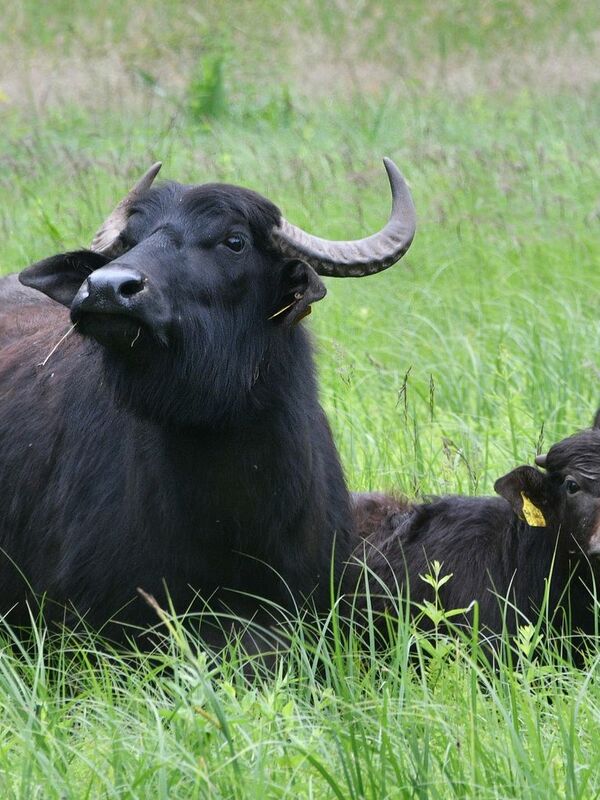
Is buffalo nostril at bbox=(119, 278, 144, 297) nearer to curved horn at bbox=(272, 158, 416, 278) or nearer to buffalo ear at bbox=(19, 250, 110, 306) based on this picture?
buffalo ear at bbox=(19, 250, 110, 306)

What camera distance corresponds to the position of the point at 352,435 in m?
7.20

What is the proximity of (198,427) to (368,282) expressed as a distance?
→ 4681 mm

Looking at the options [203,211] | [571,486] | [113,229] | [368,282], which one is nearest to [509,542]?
[571,486]

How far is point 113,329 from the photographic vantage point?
15.3ft

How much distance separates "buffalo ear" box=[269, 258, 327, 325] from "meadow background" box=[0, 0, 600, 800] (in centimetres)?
121

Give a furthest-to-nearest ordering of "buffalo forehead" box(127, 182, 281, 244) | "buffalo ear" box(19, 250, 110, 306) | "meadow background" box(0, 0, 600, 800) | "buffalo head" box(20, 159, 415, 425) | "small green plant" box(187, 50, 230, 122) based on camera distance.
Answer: "small green plant" box(187, 50, 230, 122), "buffalo ear" box(19, 250, 110, 306), "buffalo forehead" box(127, 182, 281, 244), "buffalo head" box(20, 159, 415, 425), "meadow background" box(0, 0, 600, 800)

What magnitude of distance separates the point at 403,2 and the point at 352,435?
14607 mm

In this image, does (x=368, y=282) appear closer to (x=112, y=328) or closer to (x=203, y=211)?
(x=203, y=211)

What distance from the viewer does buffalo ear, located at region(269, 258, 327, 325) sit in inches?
197

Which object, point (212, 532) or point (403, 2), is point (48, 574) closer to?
point (212, 532)

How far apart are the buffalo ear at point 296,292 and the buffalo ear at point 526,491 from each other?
1133 millimetres

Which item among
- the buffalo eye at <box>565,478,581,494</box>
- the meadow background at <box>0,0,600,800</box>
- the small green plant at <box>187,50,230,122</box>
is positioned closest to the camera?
the meadow background at <box>0,0,600,800</box>

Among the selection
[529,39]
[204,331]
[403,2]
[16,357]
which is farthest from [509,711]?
[403,2]

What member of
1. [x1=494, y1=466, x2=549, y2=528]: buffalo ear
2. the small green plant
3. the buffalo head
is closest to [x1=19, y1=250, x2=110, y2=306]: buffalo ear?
the buffalo head
